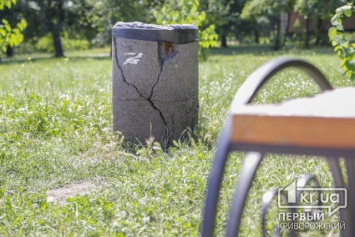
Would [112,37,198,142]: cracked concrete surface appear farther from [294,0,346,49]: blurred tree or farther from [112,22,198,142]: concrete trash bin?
[294,0,346,49]: blurred tree

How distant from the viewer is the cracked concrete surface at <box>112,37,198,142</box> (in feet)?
18.6

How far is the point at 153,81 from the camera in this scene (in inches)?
224

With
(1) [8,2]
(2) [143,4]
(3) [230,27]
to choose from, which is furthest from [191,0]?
(3) [230,27]

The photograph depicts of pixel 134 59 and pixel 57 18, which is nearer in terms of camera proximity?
pixel 134 59

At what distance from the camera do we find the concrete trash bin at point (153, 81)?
565cm

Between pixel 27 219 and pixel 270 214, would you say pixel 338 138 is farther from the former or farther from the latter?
pixel 27 219

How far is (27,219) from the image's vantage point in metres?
3.70

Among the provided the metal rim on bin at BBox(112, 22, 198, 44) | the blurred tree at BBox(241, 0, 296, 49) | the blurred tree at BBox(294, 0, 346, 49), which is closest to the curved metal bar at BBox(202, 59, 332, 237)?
the metal rim on bin at BBox(112, 22, 198, 44)

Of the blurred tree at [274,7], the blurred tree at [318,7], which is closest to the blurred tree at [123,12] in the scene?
the blurred tree at [274,7]

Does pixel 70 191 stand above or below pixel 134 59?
below

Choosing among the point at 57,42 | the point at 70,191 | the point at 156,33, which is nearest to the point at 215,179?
the point at 70,191

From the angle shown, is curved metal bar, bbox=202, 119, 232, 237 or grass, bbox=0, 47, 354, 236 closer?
curved metal bar, bbox=202, 119, 232, 237

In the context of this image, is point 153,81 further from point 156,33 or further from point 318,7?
point 318,7

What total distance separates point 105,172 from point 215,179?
10.3 ft
